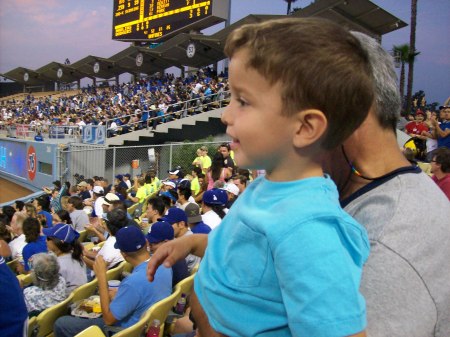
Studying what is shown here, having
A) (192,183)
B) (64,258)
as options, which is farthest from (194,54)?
(64,258)

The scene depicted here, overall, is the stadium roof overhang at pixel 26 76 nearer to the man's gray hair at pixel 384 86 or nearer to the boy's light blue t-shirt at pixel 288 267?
the man's gray hair at pixel 384 86

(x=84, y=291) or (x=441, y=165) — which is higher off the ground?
(x=441, y=165)

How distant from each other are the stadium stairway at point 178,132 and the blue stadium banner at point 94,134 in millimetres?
1601

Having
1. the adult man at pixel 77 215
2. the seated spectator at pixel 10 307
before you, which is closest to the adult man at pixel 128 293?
the seated spectator at pixel 10 307

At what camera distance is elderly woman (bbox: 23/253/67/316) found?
12.5 feet

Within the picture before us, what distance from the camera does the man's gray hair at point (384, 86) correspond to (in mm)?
1021

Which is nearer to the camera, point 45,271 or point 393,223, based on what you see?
point 393,223

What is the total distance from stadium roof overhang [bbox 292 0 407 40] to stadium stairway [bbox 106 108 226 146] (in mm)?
6059

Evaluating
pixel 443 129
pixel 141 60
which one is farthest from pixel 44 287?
pixel 141 60

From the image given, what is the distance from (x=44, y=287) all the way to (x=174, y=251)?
127 inches

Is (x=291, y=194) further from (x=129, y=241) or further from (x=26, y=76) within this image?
(x=26, y=76)

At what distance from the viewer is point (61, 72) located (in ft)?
128

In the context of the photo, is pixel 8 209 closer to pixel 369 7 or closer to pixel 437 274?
pixel 437 274

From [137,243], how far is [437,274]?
3.03m
